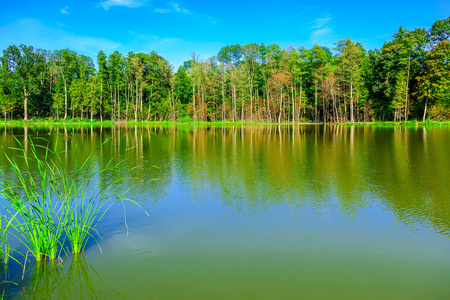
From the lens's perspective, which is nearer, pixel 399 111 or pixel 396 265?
pixel 396 265

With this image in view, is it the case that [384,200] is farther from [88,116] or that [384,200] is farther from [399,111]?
[88,116]

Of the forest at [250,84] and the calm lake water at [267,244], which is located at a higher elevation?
the forest at [250,84]

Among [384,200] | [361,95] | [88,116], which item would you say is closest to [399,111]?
[361,95]

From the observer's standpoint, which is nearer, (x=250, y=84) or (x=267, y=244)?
(x=267, y=244)

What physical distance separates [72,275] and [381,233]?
5433 mm

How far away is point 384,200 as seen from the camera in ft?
27.1

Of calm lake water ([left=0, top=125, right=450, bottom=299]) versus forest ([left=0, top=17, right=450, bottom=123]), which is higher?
forest ([left=0, top=17, right=450, bottom=123])

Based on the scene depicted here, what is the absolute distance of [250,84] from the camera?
64875mm

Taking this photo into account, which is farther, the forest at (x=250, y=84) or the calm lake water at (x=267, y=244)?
the forest at (x=250, y=84)

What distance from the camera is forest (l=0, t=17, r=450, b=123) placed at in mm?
54250

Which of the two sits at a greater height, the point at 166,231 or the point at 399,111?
the point at 399,111

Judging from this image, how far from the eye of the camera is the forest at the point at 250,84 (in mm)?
54250

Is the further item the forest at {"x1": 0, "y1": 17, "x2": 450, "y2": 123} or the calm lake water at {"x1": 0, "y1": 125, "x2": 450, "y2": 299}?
the forest at {"x1": 0, "y1": 17, "x2": 450, "y2": 123}

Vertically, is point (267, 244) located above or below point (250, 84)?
below
